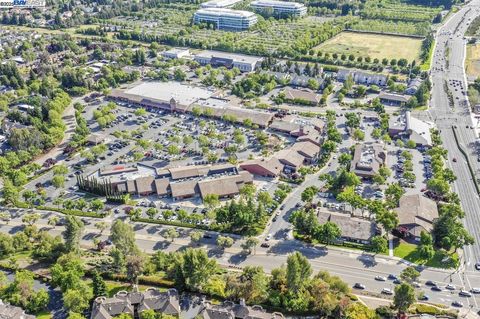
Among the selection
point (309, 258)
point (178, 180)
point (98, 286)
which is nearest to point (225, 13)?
point (178, 180)

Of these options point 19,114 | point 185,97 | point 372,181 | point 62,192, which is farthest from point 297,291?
point 19,114

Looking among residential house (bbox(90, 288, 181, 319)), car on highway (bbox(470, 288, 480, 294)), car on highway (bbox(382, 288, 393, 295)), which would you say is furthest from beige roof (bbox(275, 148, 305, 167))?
residential house (bbox(90, 288, 181, 319))

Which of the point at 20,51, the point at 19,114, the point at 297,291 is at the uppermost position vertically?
the point at 20,51

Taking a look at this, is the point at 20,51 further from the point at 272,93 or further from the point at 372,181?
the point at 372,181

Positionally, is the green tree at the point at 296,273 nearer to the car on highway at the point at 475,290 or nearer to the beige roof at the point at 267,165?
the car on highway at the point at 475,290

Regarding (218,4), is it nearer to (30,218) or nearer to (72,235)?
(30,218)

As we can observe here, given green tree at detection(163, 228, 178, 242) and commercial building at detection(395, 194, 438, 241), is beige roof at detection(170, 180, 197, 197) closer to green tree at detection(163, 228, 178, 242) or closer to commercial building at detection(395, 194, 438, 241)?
green tree at detection(163, 228, 178, 242)
